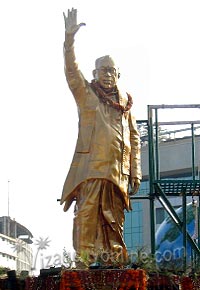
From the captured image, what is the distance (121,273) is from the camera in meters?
10.6

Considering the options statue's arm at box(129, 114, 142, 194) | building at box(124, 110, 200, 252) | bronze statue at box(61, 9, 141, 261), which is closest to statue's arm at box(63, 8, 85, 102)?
bronze statue at box(61, 9, 141, 261)

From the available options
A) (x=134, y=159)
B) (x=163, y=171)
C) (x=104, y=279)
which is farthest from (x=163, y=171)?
(x=104, y=279)

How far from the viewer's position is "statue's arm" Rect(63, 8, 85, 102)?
13977 mm

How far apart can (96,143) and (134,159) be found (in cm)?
79

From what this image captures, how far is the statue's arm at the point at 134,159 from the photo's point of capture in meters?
14.5

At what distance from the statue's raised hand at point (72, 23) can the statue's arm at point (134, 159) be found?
175cm

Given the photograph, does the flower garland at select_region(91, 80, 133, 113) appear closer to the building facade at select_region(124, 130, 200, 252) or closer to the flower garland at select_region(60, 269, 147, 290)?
the flower garland at select_region(60, 269, 147, 290)

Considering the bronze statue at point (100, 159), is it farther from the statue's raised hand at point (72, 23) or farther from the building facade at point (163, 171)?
the building facade at point (163, 171)

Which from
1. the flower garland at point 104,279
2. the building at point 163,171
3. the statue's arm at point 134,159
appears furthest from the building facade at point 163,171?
the flower garland at point 104,279

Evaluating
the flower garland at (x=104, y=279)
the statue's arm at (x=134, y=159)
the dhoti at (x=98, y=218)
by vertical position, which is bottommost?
the flower garland at (x=104, y=279)

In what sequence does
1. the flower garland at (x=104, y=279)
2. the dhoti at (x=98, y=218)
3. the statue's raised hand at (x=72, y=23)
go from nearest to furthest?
the flower garland at (x=104, y=279) < the dhoti at (x=98, y=218) < the statue's raised hand at (x=72, y=23)

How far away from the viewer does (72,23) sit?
551 inches

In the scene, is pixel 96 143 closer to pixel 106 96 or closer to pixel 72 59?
pixel 106 96

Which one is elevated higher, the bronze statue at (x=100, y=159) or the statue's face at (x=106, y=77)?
the statue's face at (x=106, y=77)
